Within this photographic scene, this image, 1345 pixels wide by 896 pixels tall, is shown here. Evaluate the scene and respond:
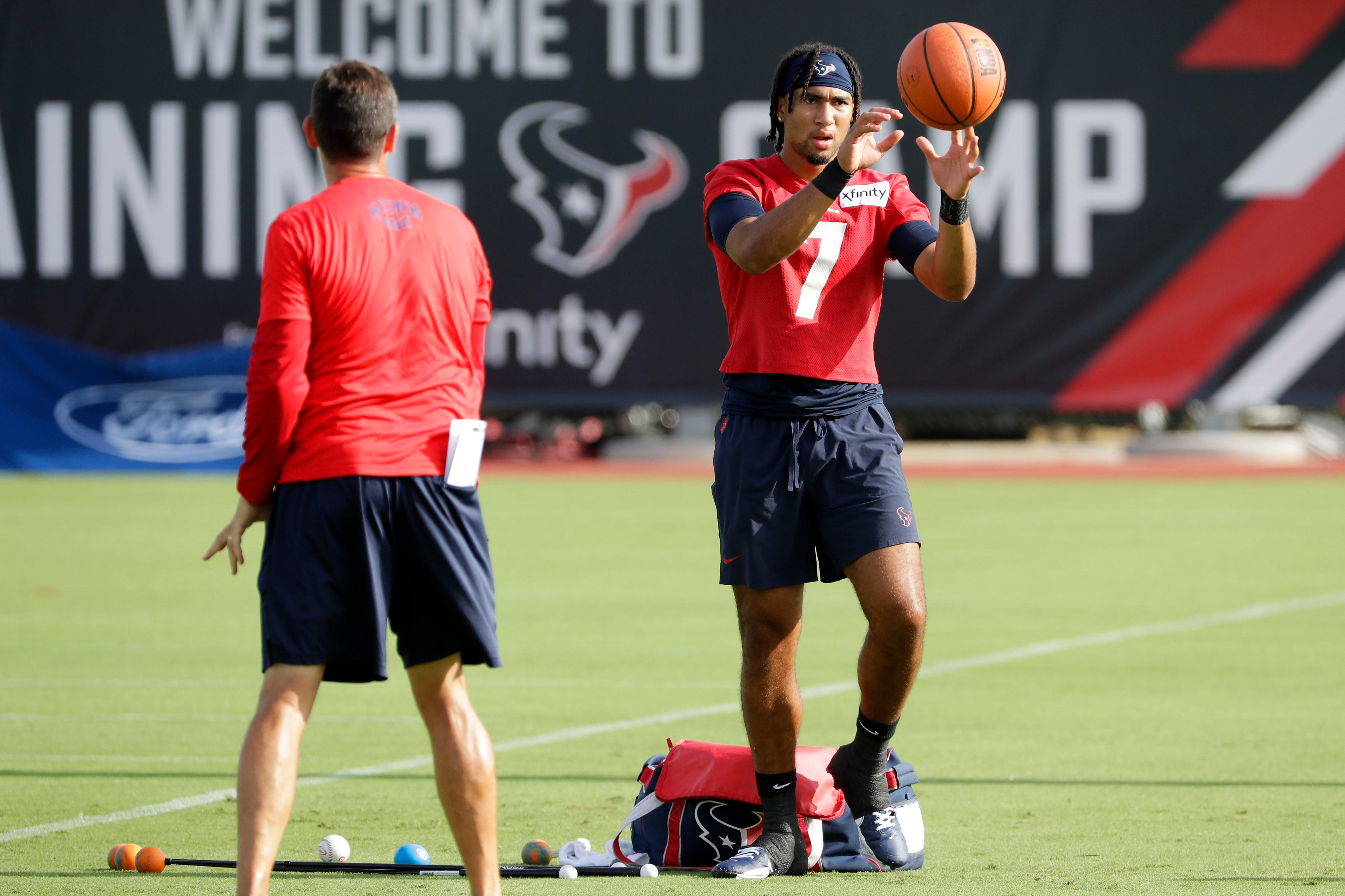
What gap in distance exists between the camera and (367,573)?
4.35 metres

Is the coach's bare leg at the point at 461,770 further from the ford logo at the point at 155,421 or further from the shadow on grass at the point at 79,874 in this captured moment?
the ford logo at the point at 155,421

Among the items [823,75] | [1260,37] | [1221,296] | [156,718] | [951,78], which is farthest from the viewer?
[1260,37]

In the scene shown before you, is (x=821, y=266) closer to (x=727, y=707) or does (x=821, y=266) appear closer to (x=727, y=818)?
(x=727, y=818)

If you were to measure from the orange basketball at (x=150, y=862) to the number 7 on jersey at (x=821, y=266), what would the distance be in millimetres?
2388

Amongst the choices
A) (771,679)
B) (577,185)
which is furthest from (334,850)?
(577,185)

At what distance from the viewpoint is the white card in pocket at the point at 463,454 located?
4.44 metres

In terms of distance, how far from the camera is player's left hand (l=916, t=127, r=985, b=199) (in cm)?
526

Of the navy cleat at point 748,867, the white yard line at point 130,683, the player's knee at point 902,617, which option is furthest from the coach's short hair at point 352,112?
the white yard line at point 130,683

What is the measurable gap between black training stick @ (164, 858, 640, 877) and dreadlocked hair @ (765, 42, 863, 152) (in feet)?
7.14

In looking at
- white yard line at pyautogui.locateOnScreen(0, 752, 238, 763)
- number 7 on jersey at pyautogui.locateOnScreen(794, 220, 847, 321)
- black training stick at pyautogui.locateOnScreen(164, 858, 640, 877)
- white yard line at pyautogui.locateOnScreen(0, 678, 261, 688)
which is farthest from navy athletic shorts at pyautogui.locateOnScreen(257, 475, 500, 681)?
white yard line at pyautogui.locateOnScreen(0, 678, 261, 688)

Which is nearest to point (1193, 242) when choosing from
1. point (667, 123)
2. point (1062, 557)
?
point (667, 123)

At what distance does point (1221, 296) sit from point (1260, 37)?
11.9 ft

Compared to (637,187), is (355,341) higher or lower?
higher

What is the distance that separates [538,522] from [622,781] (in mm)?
12472
